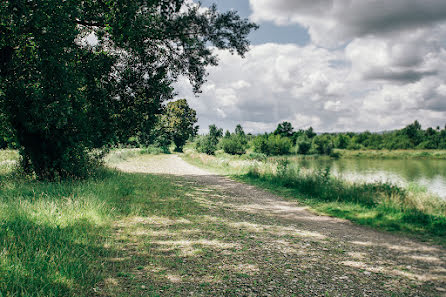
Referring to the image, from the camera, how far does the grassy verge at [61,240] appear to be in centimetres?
305

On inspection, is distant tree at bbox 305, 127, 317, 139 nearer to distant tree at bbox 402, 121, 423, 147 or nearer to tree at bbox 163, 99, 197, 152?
distant tree at bbox 402, 121, 423, 147

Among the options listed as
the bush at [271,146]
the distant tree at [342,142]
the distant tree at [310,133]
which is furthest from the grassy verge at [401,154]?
the distant tree at [310,133]

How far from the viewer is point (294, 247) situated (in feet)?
16.6

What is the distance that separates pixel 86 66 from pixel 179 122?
4453 cm

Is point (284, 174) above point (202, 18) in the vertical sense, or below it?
below

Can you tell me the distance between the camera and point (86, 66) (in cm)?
861

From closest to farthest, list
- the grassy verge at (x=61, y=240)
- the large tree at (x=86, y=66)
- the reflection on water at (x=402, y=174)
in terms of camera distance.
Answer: the grassy verge at (x=61, y=240) → the large tree at (x=86, y=66) → the reflection on water at (x=402, y=174)

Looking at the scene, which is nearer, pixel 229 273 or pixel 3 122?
pixel 229 273

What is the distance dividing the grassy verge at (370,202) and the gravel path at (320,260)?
0.87 m

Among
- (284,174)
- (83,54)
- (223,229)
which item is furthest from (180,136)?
(223,229)

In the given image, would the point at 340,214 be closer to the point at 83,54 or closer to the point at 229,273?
the point at 229,273

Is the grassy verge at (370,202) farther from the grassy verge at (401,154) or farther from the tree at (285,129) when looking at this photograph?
the tree at (285,129)

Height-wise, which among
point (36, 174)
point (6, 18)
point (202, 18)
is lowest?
point (36, 174)

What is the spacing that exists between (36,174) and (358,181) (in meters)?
14.3
